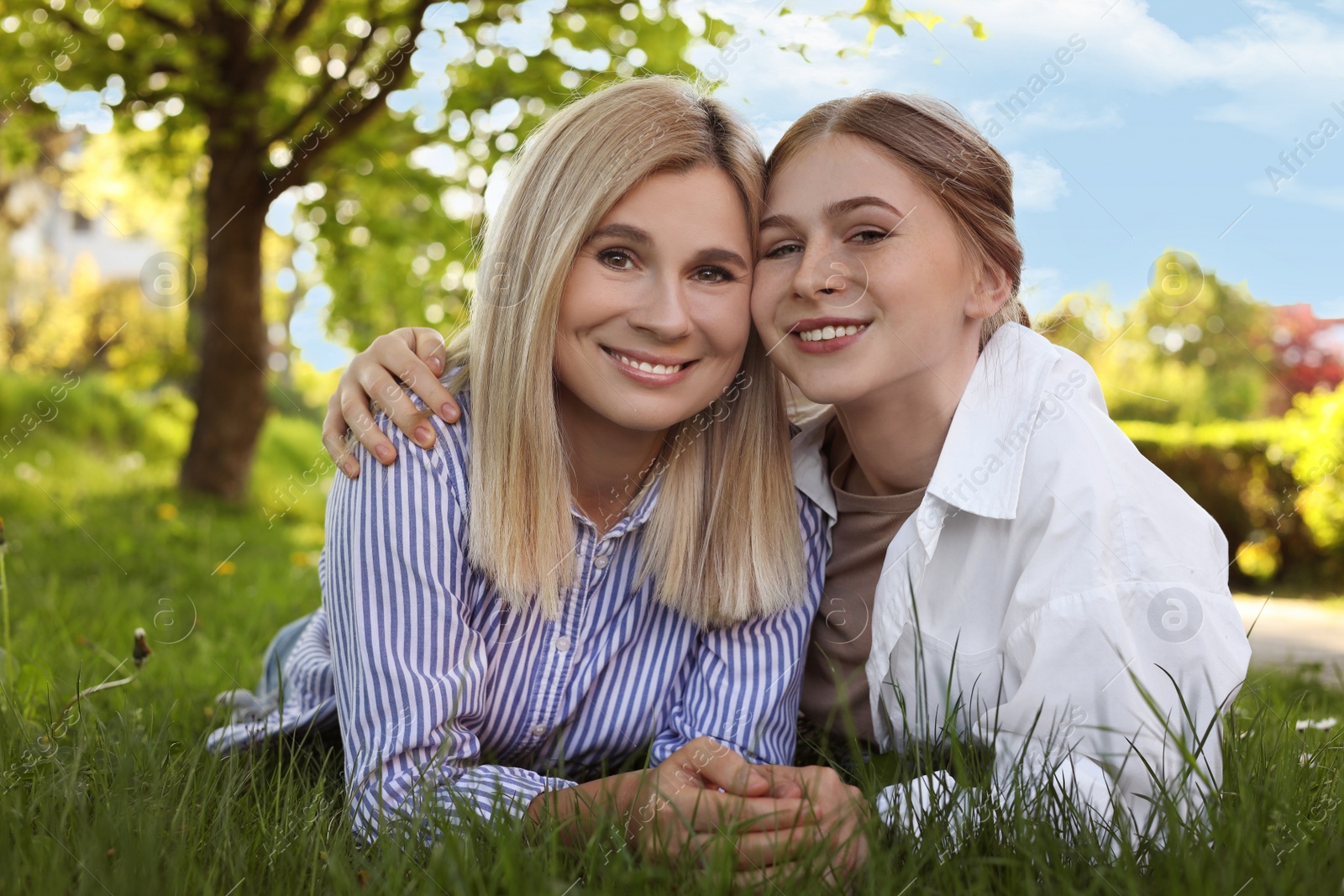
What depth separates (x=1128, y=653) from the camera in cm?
191

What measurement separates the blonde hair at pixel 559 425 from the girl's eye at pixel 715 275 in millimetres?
132

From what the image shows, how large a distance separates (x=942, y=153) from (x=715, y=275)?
22.3 inches

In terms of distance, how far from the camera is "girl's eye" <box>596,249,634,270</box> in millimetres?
2205

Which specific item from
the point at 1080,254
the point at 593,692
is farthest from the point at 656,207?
the point at 593,692

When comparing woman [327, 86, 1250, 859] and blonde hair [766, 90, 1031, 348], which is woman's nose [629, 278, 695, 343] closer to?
woman [327, 86, 1250, 859]

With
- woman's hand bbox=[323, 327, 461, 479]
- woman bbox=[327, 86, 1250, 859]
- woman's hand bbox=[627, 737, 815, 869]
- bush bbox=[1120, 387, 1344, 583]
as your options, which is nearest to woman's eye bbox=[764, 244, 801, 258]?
woman bbox=[327, 86, 1250, 859]

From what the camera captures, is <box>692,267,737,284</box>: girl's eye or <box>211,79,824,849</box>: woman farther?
<box>692,267,737,284</box>: girl's eye

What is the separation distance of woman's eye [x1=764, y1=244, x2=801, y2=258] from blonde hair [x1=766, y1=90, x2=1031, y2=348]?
0.20 meters

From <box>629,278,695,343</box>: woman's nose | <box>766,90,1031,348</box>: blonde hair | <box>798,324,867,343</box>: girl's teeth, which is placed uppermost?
<box>766,90,1031,348</box>: blonde hair

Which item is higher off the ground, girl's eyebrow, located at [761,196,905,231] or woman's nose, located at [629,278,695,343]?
girl's eyebrow, located at [761,196,905,231]

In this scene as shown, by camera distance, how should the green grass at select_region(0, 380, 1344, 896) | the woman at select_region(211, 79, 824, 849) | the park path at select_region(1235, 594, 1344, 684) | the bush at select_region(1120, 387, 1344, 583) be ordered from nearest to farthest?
the green grass at select_region(0, 380, 1344, 896)
the woman at select_region(211, 79, 824, 849)
the park path at select_region(1235, 594, 1344, 684)
the bush at select_region(1120, 387, 1344, 583)

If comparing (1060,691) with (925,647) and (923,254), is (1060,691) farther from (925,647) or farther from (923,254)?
(923,254)

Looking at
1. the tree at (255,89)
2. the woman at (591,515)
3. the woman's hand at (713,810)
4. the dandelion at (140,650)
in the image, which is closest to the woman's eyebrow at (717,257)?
the woman at (591,515)

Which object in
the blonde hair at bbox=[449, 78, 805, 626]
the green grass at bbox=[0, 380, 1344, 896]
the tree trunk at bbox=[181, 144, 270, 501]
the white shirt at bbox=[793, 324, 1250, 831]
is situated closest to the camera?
the green grass at bbox=[0, 380, 1344, 896]
